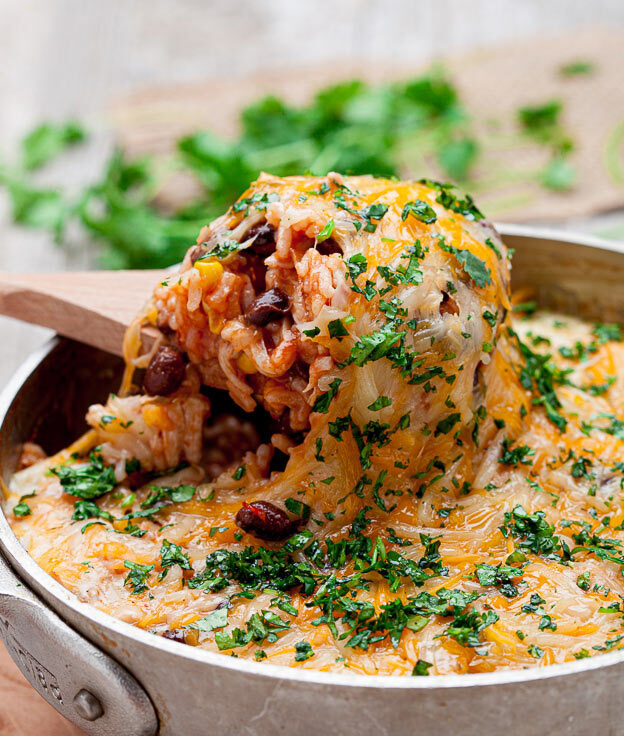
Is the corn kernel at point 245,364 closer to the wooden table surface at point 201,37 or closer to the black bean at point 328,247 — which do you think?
the black bean at point 328,247

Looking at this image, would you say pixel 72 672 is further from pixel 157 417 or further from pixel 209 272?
pixel 209 272

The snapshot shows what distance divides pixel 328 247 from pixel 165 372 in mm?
874

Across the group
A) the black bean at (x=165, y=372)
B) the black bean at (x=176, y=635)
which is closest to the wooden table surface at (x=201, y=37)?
the black bean at (x=165, y=372)

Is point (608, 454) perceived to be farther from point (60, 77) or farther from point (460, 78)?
point (60, 77)

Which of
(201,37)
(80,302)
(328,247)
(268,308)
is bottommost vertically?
(80,302)

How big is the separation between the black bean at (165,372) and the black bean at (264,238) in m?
0.58

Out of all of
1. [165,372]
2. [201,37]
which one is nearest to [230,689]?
[165,372]

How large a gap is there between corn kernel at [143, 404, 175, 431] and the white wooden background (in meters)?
6.01

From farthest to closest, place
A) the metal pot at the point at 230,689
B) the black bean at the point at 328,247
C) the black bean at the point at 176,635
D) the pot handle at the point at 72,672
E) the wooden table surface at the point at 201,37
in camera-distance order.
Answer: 1. the wooden table surface at the point at 201,37
2. the black bean at the point at 328,247
3. the black bean at the point at 176,635
4. the pot handle at the point at 72,672
5. the metal pot at the point at 230,689

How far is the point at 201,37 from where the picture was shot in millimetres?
10250

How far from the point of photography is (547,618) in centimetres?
315

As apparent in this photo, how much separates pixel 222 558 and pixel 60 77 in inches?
309

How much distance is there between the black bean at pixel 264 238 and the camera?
363 cm

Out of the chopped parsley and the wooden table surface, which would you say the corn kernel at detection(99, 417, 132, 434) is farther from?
the wooden table surface
